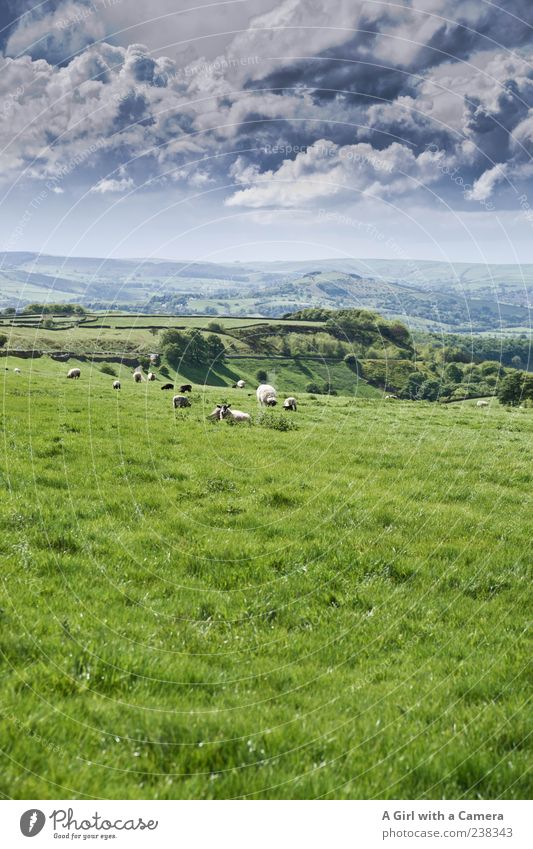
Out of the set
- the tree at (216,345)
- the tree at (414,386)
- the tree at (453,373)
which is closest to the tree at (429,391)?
the tree at (414,386)

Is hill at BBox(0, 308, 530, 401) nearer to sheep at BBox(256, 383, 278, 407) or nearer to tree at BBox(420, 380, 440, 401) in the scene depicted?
tree at BBox(420, 380, 440, 401)

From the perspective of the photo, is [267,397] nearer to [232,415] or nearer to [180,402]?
[180,402]

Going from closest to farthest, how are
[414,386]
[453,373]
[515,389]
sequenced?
[414,386] < [515,389] < [453,373]

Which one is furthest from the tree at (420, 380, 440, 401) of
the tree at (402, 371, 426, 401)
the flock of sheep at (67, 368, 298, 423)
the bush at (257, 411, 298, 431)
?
the bush at (257, 411, 298, 431)

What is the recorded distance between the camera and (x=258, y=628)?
326 inches

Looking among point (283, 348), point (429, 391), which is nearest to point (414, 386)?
point (429, 391)

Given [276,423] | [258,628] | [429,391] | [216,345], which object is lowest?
[258,628]

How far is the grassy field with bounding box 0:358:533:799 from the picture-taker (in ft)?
17.7

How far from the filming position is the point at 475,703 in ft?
21.7

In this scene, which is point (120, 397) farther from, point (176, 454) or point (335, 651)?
point (335, 651)

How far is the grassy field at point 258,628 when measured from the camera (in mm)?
5387

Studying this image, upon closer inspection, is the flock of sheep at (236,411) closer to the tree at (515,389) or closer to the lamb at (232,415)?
the lamb at (232,415)
